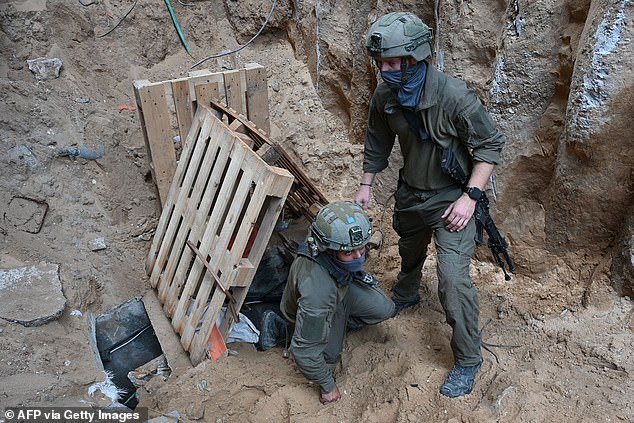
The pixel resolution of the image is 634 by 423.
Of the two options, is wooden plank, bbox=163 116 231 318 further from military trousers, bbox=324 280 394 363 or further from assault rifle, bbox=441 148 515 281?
assault rifle, bbox=441 148 515 281

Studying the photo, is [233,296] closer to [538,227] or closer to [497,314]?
[497,314]

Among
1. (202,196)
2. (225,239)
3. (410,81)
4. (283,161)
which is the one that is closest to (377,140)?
(410,81)

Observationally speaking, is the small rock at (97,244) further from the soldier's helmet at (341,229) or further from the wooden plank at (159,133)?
the soldier's helmet at (341,229)

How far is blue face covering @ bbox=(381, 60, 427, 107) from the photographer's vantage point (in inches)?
122

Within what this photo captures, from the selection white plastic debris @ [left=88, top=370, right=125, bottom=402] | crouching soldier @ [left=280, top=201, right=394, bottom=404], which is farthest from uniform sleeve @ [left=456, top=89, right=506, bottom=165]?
white plastic debris @ [left=88, top=370, right=125, bottom=402]

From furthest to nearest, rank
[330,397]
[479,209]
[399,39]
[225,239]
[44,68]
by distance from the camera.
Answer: [44,68], [225,239], [330,397], [479,209], [399,39]

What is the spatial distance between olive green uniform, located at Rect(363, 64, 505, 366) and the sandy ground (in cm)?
50

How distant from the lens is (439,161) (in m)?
3.33

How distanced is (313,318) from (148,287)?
2442mm

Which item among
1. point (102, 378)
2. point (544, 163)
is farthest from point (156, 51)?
point (544, 163)

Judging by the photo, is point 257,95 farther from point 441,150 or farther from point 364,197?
point 441,150

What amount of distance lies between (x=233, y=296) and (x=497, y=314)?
203cm

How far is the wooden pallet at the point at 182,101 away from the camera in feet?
15.0

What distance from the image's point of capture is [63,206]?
5074 millimetres
